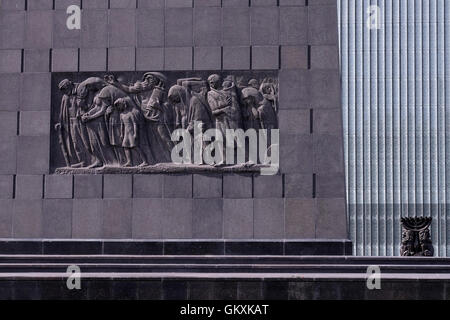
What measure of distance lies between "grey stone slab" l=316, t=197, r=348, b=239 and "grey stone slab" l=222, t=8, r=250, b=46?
428cm

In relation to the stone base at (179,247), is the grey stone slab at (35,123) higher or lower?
higher

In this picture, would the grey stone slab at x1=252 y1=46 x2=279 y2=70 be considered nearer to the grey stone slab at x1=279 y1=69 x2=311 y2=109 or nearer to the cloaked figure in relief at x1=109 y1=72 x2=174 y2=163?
the grey stone slab at x1=279 y1=69 x2=311 y2=109

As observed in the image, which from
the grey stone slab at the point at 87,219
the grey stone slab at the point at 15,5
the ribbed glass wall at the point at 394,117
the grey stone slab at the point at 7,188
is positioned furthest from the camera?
the ribbed glass wall at the point at 394,117

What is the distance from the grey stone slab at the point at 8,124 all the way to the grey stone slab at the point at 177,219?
4143 millimetres

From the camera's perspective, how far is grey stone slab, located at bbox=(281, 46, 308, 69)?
24156mm

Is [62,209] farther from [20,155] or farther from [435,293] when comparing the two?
[435,293]

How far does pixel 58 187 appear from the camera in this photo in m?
24.3

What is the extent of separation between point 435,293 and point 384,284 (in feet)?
3.43

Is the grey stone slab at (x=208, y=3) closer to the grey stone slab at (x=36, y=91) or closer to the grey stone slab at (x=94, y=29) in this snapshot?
the grey stone slab at (x=94, y=29)

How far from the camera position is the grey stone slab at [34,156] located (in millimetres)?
24391

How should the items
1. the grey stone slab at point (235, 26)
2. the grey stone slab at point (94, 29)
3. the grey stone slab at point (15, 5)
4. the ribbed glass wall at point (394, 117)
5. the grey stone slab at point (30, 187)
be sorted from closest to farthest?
the grey stone slab at point (235, 26), the grey stone slab at point (30, 187), the grey stone slab at point (94, 29), the grey stone slab at point (15, 5), the ribbed glass wall at point (394, 117)

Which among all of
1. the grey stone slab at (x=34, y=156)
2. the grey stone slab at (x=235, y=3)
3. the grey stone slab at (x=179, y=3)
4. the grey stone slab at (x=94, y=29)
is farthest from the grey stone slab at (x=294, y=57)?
the grey stone slab at (x=34, y=156)

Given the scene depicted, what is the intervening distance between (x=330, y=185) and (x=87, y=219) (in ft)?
19.0

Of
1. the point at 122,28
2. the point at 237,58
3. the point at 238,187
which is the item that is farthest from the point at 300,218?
the point at 122,28
